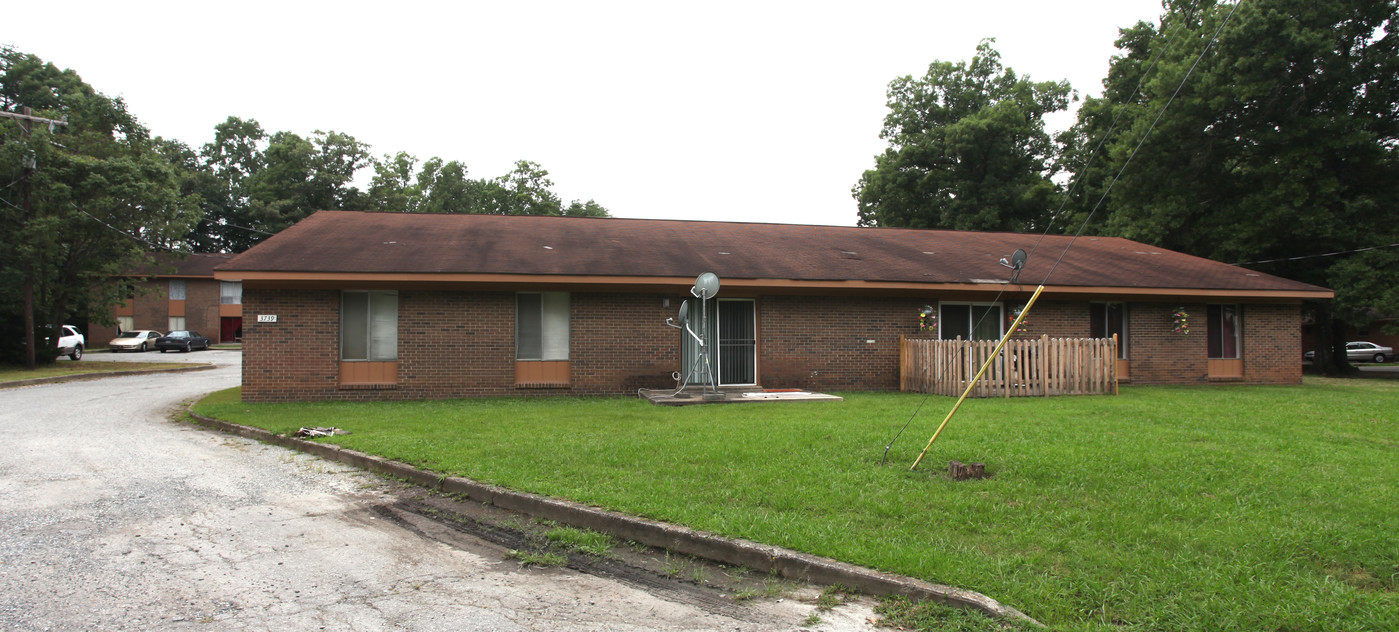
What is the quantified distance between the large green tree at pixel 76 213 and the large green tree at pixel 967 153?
1218 inches

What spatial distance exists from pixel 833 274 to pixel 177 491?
39.5 ft

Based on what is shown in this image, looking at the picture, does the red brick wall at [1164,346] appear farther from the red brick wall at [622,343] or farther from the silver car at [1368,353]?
the silver car at [1368,353]

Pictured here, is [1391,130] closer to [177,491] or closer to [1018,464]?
[1018,464]

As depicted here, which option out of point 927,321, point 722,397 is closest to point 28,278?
point 722,397

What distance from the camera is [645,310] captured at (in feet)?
52.2

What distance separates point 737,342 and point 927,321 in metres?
4.13

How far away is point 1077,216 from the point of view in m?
32.3

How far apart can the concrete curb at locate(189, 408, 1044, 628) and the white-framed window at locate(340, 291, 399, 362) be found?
26.2 feet

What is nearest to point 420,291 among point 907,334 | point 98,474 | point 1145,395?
point 98,474

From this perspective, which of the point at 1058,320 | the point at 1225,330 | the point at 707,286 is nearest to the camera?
the point at 707,286

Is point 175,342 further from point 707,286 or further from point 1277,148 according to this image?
point 1277,148

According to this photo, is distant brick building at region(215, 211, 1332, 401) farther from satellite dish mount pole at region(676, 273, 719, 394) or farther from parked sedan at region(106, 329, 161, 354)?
parked sedan at region(106, 329, 161, 354)

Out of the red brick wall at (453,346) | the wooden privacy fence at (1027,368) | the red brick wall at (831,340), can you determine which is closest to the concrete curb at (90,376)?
the red brick wall at (453,346)

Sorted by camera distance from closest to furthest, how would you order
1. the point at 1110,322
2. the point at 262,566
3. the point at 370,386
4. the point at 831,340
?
the point at 262,566 < the point at 370,386 < the point at 831,340 < the point at 1110,322
